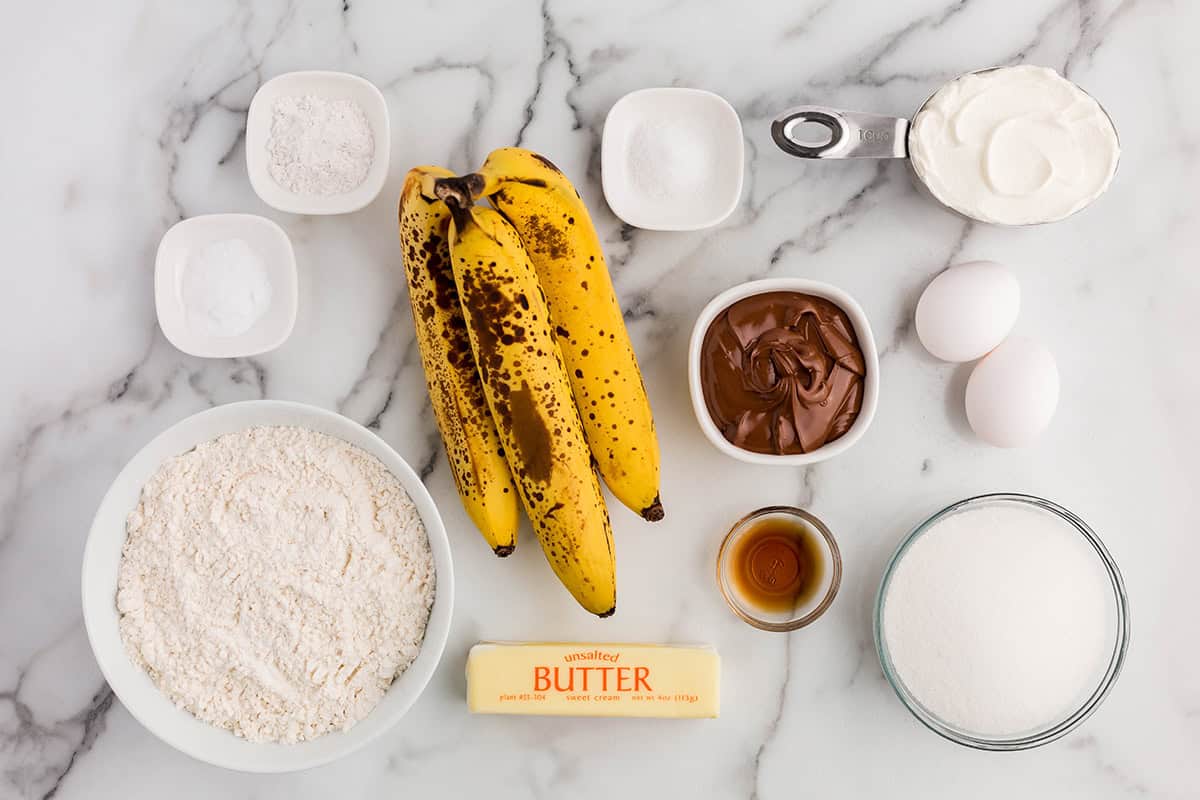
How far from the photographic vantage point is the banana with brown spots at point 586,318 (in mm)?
1109

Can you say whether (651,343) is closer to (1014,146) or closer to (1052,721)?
(1014,146)

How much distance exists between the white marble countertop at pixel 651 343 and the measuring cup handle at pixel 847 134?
0.08 m

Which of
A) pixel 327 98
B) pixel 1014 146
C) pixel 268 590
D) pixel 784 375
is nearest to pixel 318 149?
pixel 327 98

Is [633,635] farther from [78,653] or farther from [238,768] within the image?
[78,653]

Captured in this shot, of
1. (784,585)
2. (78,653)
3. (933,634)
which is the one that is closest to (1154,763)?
(933,634)

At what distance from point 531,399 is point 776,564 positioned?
0.44m

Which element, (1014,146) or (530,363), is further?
(1014,146)

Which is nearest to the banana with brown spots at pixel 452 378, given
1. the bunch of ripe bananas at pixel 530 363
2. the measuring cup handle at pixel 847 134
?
the bunch of ripe bananas at pixel 530 363

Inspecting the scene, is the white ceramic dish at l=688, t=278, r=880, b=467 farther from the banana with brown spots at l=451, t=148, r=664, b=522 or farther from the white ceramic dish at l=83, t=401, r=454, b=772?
the white ceramic dish at l=83, t=401, r=454, b=772

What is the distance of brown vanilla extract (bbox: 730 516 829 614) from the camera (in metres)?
1.26

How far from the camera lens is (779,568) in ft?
4.18

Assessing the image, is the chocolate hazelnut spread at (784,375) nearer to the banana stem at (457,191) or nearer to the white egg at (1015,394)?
the white egg at (1015,394)

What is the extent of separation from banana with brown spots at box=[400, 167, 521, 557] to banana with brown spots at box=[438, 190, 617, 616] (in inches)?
2.0

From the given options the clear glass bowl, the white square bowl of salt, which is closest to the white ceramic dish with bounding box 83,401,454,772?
the white square bowl of salt
